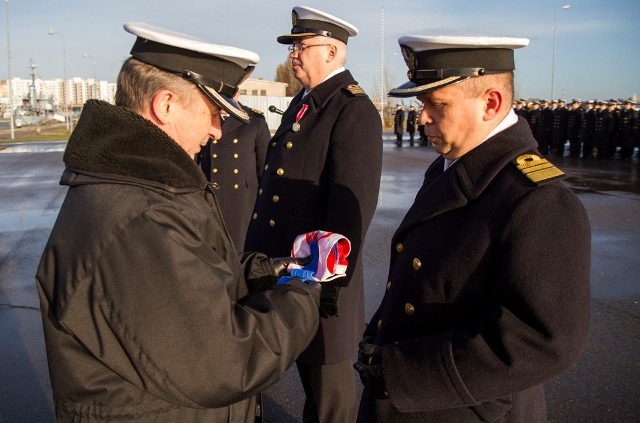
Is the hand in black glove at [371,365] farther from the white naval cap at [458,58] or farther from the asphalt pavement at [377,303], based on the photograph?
the asphalt pavement at [377,303]

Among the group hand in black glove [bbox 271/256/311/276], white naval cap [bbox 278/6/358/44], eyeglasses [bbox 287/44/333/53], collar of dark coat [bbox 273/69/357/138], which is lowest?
hand in black glove [bbox 271/256/311/276]

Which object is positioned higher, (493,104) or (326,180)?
(493,104)

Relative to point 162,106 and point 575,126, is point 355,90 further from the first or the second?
point 575,126

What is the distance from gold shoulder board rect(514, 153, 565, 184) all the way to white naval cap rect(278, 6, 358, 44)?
6.18 feet

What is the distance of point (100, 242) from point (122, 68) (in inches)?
24.5

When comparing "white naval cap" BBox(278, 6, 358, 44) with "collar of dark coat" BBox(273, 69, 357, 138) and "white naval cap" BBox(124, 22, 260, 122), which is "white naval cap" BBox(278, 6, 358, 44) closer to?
"collar of dark coat" BBox(273, 69, 357, 138)

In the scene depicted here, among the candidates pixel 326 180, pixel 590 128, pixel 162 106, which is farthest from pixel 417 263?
pixel 590 128

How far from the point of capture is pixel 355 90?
10.9 ft

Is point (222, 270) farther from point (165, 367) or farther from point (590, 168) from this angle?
point (590, 168)

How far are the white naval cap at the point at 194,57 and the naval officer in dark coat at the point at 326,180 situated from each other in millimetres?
1267

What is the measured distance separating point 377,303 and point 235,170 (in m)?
1.78

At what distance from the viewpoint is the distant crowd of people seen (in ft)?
67.2

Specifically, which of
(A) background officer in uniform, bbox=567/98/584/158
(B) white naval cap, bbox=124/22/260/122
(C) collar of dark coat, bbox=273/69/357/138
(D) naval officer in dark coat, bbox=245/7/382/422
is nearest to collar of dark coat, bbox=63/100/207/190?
(B) white naval cap, bbox=124/22/260/122

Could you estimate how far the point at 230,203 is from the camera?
557cm
